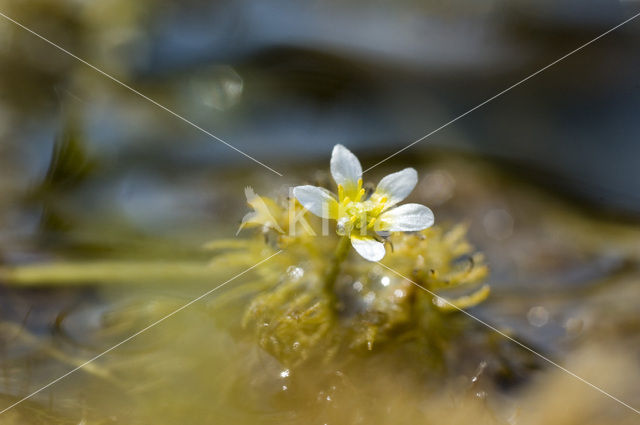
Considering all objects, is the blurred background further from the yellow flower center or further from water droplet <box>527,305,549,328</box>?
the yellow flower center

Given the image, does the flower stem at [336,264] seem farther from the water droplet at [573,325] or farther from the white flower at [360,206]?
the water droplet at [573,325]

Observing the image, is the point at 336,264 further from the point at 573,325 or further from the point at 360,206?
the point at 573,325

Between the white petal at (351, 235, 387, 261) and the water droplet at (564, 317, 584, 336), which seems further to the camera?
the water droplet at (564, 317, 584, 336)

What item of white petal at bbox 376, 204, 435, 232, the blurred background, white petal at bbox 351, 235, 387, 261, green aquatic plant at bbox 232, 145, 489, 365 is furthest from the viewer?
the blurred background

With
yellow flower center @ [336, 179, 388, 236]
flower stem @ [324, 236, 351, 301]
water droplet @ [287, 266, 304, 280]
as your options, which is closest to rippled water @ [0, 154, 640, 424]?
water droplet @ [287, 266, 304, 280]

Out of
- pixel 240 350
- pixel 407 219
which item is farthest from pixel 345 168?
pixel 240 350

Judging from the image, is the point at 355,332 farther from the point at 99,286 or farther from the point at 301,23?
the point at 301,23
